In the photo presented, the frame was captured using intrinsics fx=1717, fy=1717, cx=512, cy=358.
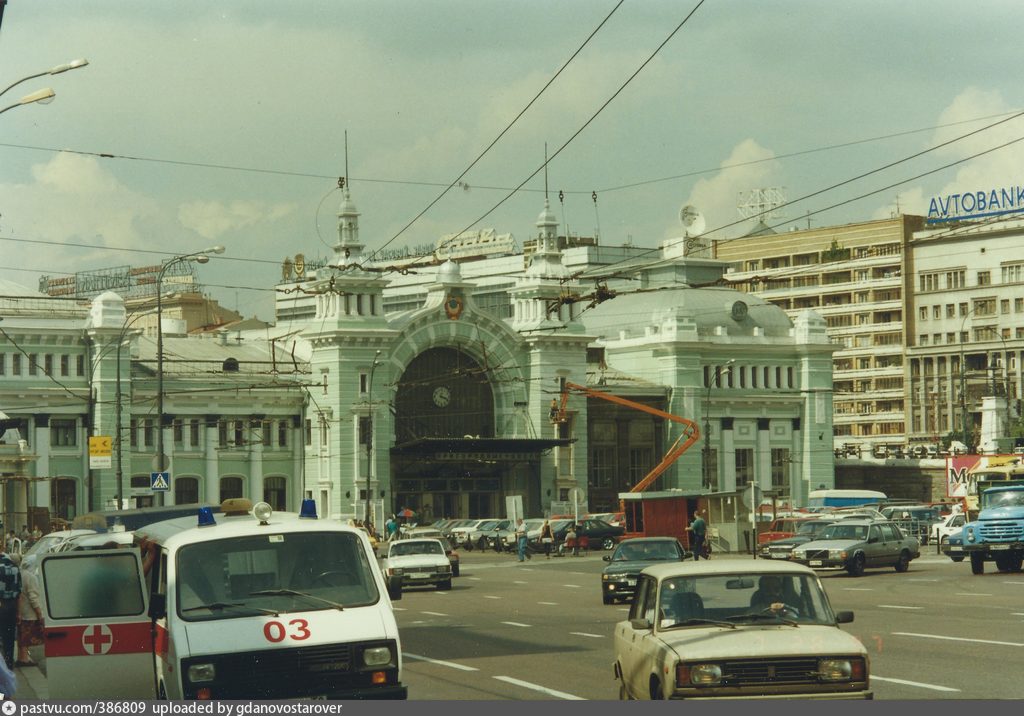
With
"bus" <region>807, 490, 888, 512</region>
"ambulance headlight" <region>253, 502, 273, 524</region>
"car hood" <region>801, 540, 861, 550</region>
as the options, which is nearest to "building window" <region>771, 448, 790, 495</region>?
"bus" <region>807, 490, 888, 512</region>

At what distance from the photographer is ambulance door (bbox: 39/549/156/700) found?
1475 cm

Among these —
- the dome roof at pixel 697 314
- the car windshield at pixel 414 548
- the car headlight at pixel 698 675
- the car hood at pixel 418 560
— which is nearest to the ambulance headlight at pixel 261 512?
the car headlight at pixel 698 675

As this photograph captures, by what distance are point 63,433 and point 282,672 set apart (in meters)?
71.9

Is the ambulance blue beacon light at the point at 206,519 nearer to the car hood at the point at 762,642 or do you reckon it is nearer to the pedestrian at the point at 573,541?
the car hood at the point at 762,642

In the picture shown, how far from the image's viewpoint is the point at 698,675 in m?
12.5

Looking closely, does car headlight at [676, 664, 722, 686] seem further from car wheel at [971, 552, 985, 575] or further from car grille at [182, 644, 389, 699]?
car wheel at [971, 552, 985, 575]

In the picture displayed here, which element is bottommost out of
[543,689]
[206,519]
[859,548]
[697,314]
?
[859,548]

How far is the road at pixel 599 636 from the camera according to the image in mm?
17188

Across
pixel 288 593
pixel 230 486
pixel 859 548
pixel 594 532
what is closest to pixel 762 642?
pixel 288 593

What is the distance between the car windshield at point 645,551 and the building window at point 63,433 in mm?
53058

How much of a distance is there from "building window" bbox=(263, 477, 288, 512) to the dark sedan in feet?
187

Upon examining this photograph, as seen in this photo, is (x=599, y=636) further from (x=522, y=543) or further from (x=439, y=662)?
(x=522, y=543)

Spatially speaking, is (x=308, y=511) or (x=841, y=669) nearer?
(x=841, y=669)

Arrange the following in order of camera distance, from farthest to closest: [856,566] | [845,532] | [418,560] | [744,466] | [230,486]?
1. [744,466]
2. [230,486]
3. [845,532]
4. [856,566]
5. [418,560]
